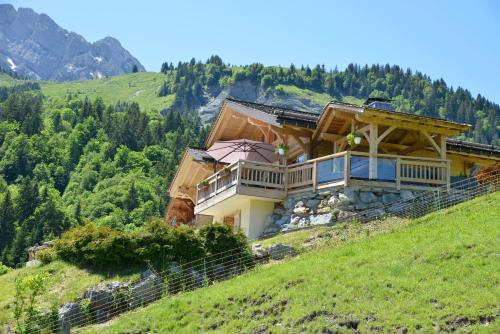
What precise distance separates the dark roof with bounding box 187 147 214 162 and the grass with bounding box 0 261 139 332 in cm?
1005

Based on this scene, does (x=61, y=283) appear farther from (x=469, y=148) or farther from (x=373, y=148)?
(x=469, y=148)

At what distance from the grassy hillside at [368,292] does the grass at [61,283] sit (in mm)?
1885

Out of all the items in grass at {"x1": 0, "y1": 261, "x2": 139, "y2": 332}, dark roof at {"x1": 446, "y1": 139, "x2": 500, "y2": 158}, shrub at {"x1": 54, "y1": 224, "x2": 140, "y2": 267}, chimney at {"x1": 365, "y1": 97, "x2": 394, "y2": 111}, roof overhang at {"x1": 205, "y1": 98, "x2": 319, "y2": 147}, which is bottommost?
grass at {"x1": 0, "y1": 261, "x2": 139, "y2": 332}

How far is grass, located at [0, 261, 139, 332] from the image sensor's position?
22491 mm

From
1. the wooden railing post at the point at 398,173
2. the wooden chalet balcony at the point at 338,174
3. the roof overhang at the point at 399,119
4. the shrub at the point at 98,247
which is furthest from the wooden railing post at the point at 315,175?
the shrub at the point at 98,247

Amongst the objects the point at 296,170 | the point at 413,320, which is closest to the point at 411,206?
the point at 296,170

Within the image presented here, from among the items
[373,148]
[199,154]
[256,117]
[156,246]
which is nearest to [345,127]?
[373,148]

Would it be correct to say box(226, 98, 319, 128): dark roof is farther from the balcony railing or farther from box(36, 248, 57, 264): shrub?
box(36, 248, 57, 264): shrub

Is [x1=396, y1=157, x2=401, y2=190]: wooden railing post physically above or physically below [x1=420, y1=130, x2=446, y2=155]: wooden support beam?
below

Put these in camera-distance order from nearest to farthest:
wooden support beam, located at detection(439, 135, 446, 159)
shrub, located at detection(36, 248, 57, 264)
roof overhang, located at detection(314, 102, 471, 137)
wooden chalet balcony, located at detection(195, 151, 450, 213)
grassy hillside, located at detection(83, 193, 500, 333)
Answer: grassy hillside, located at detection(83, 193, 500, 333), shrub, located at detection(36, 248, 57, 264), wooden chalet balcony, located at detection(195, 151, 450, 213), roof overhang, located at detection(314, 102, 471, 137), wooden support beam, located at detection(439, 135, 446, 159)

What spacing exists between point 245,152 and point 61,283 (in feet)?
35.3

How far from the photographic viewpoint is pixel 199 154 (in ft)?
114

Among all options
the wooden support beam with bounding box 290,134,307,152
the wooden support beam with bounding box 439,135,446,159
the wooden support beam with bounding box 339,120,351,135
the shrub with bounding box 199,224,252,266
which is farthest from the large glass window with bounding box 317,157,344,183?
the shrub with bounding box 199,224,252,266

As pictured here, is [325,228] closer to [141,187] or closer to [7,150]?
[141,187]
